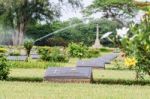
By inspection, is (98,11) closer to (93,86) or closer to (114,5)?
(114,5)

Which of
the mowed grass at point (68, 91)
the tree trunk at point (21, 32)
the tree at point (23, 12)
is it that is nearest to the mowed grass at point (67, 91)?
the mowed grass at point (68, 91)

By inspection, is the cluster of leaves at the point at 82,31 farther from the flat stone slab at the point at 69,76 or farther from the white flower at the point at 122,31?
the white flower at the point at 122,31

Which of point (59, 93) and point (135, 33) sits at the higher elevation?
point (135, 33)

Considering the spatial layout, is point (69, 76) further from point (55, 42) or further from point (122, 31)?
point (55, 42)

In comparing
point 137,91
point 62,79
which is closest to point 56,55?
point 62,79

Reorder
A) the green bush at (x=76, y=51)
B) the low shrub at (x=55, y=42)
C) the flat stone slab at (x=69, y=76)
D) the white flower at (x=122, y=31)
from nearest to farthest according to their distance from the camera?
1. the white flower at (x=122, y=31)
2. the flat stone slab at (x=69, y=76)
3. the green bush at (x=76, y=51)
4. the low shrub at (x=55, y=42)

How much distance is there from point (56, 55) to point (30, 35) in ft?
127

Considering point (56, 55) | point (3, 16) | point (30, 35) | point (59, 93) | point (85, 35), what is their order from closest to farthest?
point (59, 93) < point (56, 55) < point (3, 16) < point (30, 35) < point (85, 35)

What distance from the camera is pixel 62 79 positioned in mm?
12383

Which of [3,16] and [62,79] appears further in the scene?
[3,16]

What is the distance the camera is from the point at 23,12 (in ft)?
169

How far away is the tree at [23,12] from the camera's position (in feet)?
165

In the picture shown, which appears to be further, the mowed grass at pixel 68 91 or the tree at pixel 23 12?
the tree at pixel 23 12

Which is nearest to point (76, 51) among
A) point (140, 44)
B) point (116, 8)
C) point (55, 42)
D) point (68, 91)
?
point (68, 91)
